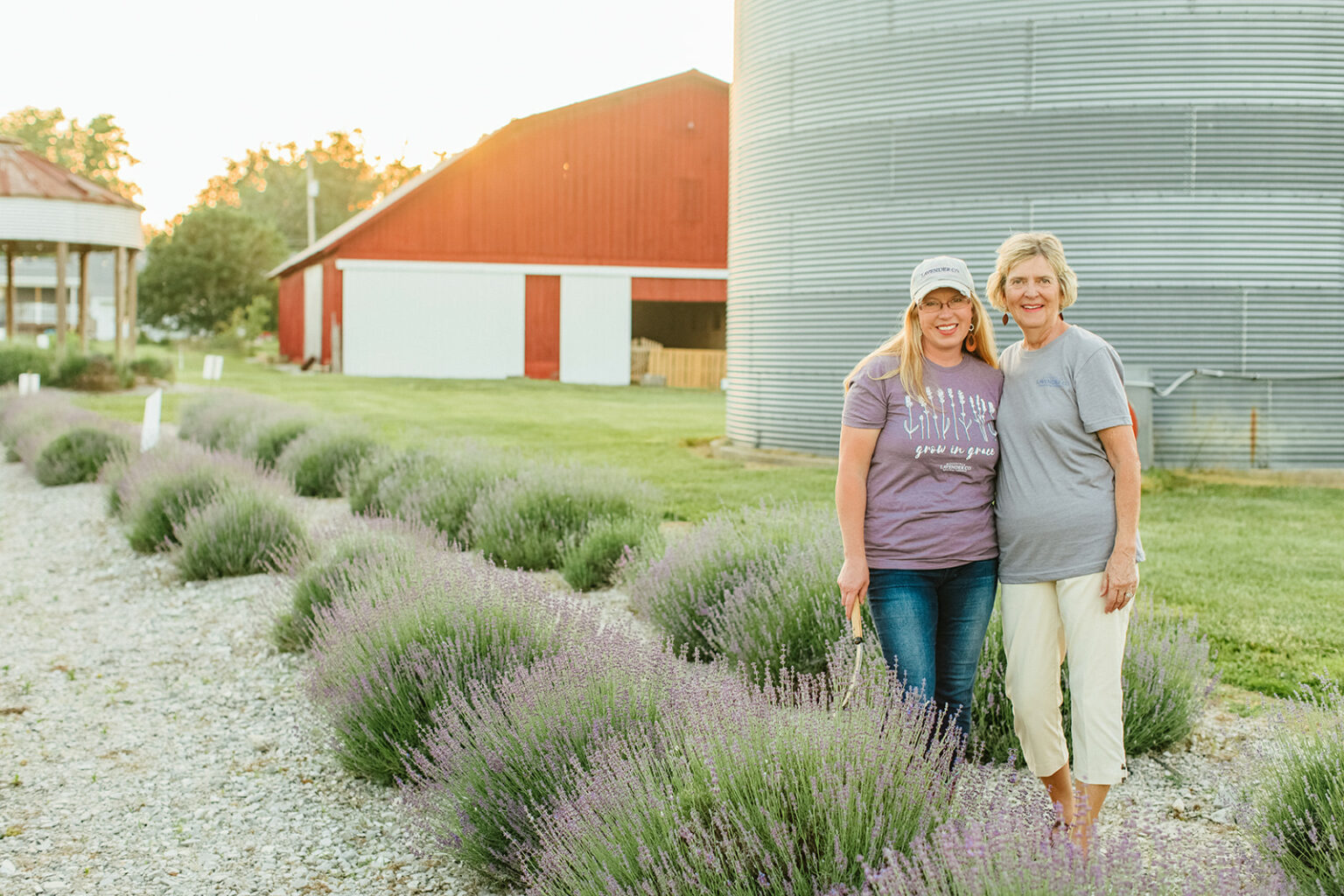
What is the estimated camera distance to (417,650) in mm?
4711

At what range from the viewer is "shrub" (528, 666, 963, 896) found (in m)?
2.84

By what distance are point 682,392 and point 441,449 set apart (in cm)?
1970

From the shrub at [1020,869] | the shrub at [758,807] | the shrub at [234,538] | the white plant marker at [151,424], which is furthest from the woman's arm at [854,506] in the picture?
the white plant marker at [151,424]

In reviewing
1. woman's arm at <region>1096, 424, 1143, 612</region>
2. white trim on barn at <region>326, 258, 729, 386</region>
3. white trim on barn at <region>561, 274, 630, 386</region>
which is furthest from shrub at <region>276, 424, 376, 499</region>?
white trim on barn at <region>561, 274, 630, 386</region>

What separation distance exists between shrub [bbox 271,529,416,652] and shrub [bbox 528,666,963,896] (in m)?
3.10

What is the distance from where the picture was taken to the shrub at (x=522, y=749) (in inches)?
147

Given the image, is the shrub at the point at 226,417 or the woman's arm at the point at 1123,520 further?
the shrub at the point at 226,417

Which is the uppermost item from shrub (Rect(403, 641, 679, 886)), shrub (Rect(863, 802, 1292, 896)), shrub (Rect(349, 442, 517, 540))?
shrub (Rect(349, 442, 517, 540))

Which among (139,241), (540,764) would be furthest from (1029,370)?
(139,241)

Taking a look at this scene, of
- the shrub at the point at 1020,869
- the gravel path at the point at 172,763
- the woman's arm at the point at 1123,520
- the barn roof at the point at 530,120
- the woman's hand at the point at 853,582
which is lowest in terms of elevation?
the gravel path at the point at 172,763

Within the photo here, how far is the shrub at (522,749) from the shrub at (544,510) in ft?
12.8

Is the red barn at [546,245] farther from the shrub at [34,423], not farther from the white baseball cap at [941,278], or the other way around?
the white baseball cap at [941,278]

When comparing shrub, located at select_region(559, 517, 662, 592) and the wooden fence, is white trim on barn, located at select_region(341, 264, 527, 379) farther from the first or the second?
shrub, located at select_region(559, 517, 662, 592)

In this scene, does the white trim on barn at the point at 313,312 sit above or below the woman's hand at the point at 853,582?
above
